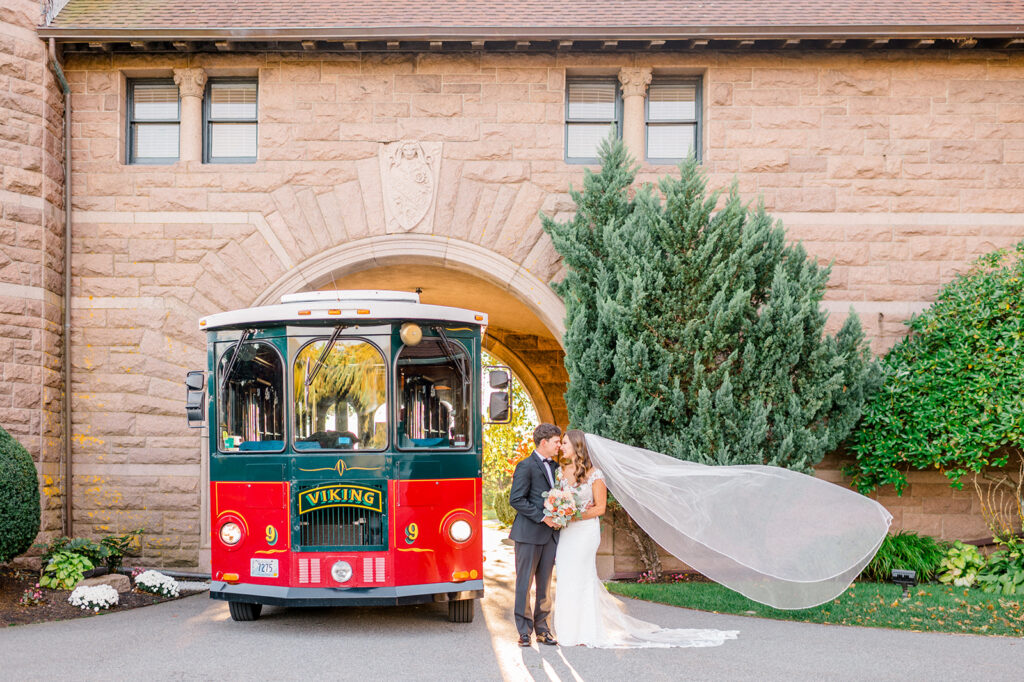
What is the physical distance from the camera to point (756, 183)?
431 inches

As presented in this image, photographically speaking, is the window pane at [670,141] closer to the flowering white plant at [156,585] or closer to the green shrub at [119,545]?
the flowering white plant at [156,585]

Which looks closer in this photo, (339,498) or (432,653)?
(432,653)

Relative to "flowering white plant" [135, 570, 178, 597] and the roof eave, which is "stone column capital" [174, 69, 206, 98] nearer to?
the roof eave

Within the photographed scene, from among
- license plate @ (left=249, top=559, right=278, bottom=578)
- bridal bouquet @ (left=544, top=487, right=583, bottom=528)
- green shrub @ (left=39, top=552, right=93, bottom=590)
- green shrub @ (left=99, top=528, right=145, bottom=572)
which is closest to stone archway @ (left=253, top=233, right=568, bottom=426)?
green shrub @ (left=99, top=528, right=145, bottom=572)

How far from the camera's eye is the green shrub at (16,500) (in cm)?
851

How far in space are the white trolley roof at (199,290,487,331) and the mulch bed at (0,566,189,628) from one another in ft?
10.7

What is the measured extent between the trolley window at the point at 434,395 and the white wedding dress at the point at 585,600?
114 cm

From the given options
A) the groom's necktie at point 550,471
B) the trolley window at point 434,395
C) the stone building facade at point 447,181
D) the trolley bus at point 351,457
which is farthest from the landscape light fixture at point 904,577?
the trolley window at point 434,395

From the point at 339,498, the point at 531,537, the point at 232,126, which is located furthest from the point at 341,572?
the point at 232,126

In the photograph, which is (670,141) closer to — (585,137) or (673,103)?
(673,103)

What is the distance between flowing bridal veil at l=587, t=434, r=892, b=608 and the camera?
7105mm

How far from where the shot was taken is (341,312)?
24.4ft

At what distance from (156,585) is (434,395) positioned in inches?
172

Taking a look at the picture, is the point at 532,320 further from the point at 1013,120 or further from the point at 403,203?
the point at 1013,120
